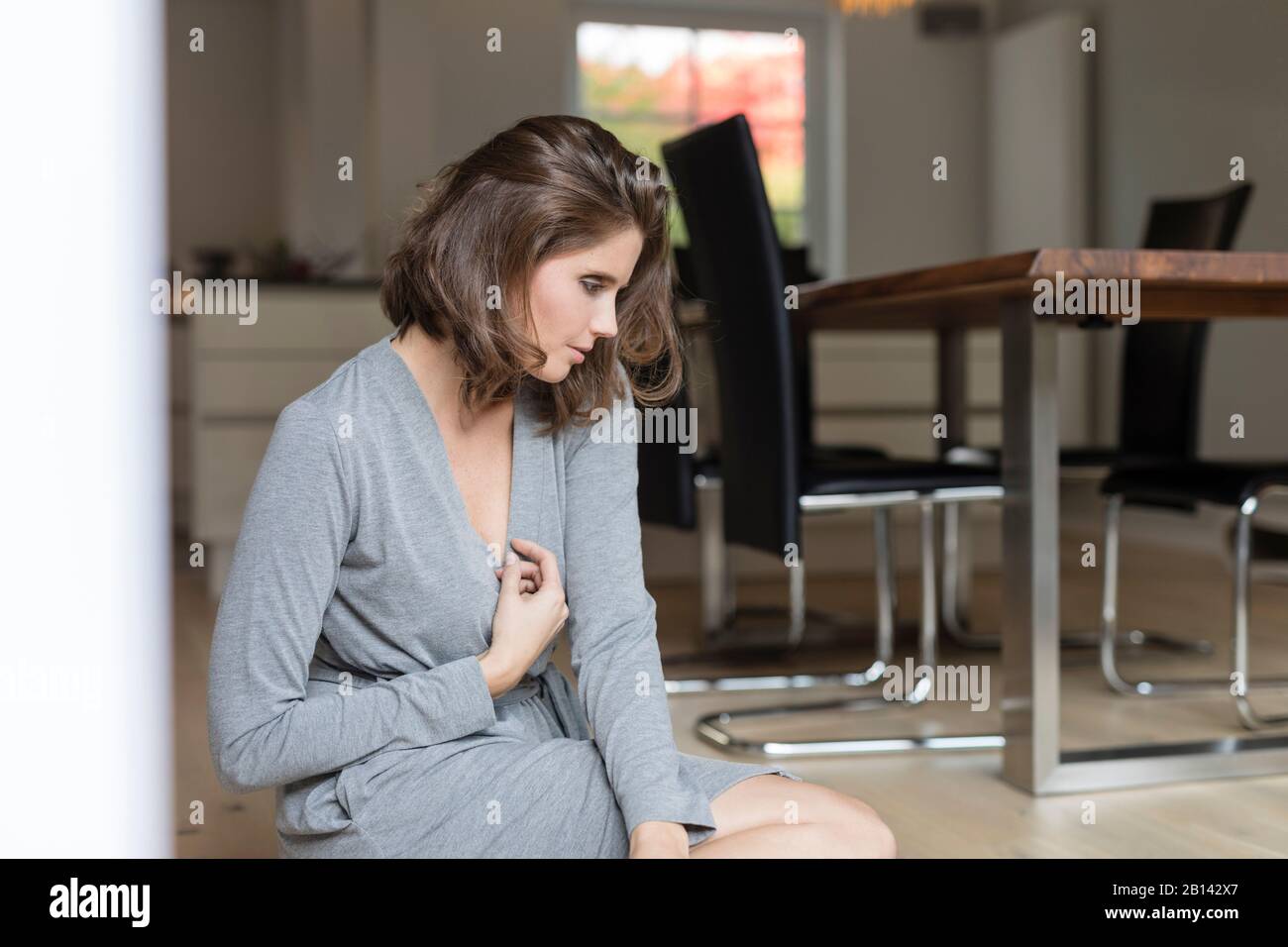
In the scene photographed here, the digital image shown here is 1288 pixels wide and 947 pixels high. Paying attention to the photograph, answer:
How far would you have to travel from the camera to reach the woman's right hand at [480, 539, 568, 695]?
113cm

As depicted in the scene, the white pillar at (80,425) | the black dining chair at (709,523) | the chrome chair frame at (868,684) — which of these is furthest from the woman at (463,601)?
the black dining chair at (709,523)

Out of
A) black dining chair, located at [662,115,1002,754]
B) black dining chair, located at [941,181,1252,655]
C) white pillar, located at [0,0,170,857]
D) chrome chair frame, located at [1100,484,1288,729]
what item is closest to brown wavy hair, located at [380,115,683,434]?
white pillar, located at [0,0,170,857]

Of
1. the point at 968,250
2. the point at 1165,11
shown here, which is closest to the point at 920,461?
the point at 1165,11

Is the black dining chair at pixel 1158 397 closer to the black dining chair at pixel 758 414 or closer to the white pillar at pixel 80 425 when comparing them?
the black dining chair at pixel 758 414

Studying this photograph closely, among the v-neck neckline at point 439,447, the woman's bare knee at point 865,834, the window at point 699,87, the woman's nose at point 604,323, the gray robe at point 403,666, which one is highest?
the window at point 699,87

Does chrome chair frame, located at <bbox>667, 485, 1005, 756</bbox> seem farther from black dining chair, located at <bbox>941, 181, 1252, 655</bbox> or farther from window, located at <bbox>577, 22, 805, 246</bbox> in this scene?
window, located at <bbox>577, 22, 805, 246</bbox>

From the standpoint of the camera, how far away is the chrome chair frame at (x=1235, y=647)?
231 cm

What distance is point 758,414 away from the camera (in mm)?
2383

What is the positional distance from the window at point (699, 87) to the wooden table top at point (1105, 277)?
369 cm

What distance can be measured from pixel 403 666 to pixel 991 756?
4.30 ft

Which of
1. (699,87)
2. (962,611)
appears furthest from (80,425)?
(699,87)

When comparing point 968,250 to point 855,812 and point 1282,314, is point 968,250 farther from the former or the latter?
point 855,812

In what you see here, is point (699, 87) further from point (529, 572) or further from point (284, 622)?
point (284, 622)
